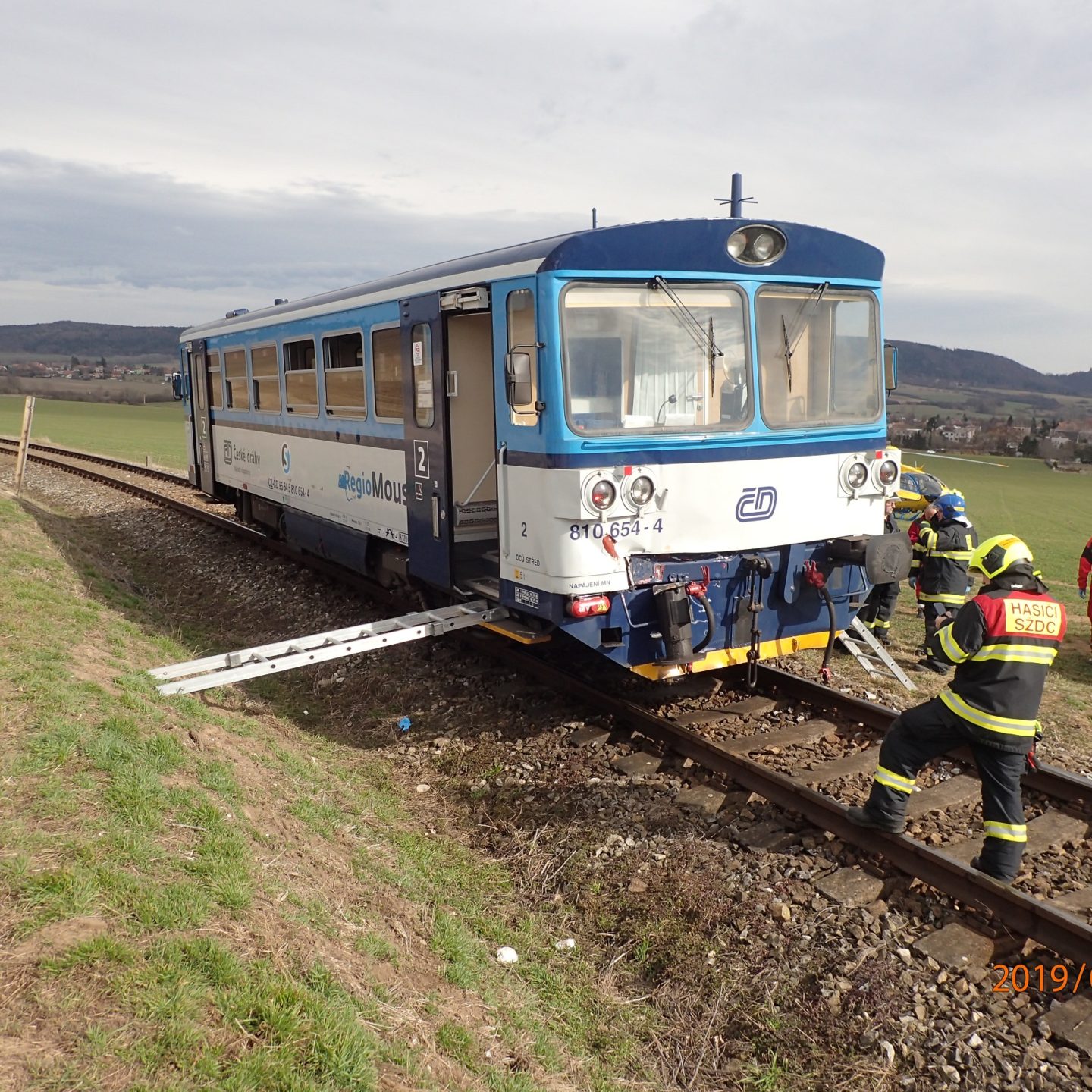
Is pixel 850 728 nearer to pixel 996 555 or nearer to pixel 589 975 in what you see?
pixel 996 555

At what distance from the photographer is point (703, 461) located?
6.44 m

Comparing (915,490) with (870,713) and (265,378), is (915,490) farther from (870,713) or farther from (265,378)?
(265,378)

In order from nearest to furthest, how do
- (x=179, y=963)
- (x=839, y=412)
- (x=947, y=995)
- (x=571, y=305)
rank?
(x=179, y=963) < (x=947, y=995) < (x=571, y=305) < (x=839, y=412)

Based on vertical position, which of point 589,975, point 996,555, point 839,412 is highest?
point 839,412

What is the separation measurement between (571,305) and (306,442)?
538 centimetres

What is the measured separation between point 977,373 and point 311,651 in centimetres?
18434

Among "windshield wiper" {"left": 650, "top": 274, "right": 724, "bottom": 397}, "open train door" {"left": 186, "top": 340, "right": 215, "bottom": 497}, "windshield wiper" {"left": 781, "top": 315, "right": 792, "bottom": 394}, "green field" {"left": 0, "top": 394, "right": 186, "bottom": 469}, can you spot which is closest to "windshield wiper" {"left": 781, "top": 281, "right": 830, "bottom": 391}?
"windshield wiper" {"left": 781, "top": 315, "right": 792, "bottom": 394}

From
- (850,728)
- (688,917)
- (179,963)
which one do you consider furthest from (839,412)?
(179,963)

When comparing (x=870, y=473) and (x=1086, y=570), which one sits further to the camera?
(x=1086, y=570)

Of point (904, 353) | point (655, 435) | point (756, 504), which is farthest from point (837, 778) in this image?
point (904, 353)

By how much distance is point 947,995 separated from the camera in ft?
13.6

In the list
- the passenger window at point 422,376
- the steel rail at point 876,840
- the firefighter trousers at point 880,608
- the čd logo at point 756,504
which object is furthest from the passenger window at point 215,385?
the čd logo at point 756,504
